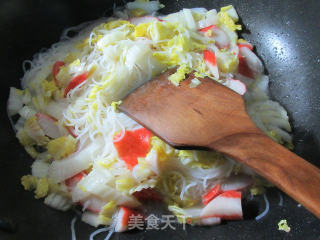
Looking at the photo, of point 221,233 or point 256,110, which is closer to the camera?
point 221,233

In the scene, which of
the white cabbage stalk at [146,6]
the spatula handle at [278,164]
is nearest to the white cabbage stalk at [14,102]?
the white cabbage stalk at [146,6]

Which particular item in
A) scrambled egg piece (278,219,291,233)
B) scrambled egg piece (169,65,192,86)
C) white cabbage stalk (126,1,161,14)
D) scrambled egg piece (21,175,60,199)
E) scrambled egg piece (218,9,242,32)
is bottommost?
scrambled egg piece (278,219,291,233)

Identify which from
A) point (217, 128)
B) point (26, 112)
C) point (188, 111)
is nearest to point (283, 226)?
point (217, 128)

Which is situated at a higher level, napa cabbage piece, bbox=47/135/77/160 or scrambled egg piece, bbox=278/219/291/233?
napa cabbage piece, bbox=47/135/77/160

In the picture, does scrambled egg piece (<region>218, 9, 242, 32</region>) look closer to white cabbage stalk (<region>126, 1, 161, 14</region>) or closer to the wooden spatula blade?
white cabbage stalk (<region>126, 1, 161, 14</region>)

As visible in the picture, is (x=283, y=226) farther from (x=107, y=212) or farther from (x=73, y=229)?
(x=73, y=229)

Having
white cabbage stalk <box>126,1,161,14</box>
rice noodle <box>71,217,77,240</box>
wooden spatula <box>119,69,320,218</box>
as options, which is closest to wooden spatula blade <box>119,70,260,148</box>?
wooden spatula <box>119,69,320,218</box>

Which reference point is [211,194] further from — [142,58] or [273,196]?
[142,58]

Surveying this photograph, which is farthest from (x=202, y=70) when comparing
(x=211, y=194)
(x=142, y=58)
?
(x=211, y=194)
